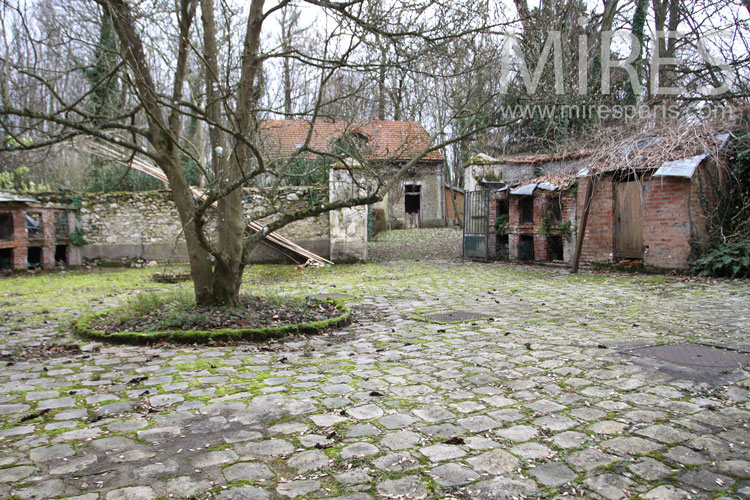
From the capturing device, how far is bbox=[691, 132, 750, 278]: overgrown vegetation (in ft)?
32.6

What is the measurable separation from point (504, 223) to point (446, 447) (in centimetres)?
1265

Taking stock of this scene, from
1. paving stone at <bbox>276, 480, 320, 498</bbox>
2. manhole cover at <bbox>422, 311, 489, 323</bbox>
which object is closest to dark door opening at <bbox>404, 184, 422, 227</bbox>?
manhole cover at <bbox>422, 311, 489, 323</bbox>

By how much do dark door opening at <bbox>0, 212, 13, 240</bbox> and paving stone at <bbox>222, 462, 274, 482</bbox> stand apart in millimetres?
13277

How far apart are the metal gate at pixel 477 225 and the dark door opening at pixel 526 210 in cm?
91

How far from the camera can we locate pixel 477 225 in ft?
50.6

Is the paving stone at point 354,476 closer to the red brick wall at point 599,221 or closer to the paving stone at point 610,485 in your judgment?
the paving stone at point 610,485

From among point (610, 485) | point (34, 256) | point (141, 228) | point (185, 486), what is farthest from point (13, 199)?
point (610, 485)

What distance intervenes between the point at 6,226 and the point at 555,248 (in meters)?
14.7

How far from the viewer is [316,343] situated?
18.7 ft

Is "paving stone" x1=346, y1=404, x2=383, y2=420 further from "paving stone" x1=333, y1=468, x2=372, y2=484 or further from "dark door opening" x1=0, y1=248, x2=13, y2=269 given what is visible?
"dark door opening" x1=0, y1=248, x2=13, y2=269

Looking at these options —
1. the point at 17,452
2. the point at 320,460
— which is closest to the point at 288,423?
the point at 320,460

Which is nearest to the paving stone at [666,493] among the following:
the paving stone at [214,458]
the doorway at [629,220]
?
the paving stone at [214,458]

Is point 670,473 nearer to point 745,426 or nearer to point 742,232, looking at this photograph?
point 745,426

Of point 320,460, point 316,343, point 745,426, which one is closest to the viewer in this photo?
point 320,460
